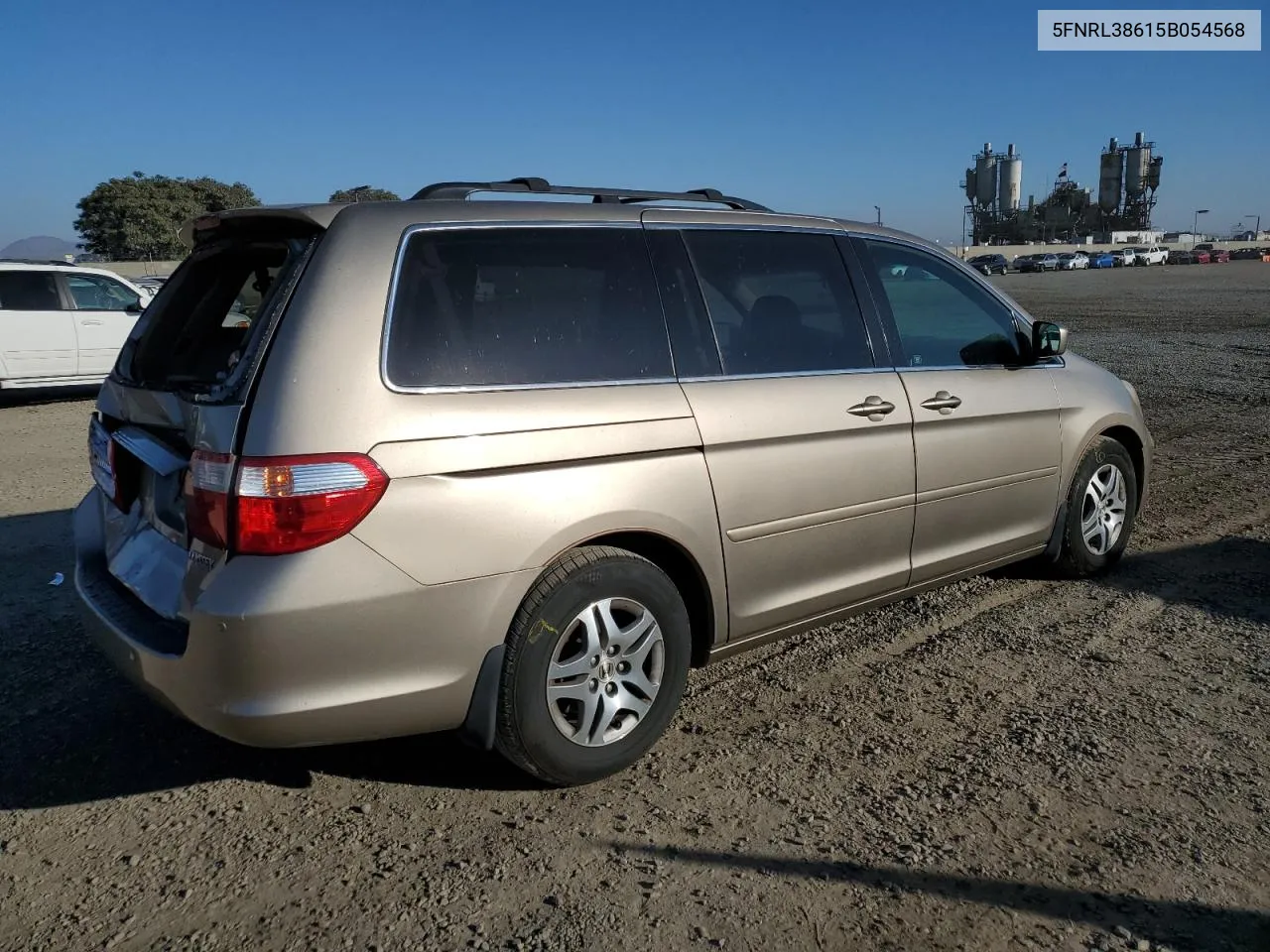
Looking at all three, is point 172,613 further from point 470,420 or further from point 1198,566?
point 1198,566

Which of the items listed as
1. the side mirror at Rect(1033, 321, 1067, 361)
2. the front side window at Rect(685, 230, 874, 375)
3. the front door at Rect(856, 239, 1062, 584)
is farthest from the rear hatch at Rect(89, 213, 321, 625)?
the side mirror at Rect(1033, 321, 1067, 361)

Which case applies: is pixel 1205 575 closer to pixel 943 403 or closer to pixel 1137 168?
pixel 943 403

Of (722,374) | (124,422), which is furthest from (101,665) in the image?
(722,374)

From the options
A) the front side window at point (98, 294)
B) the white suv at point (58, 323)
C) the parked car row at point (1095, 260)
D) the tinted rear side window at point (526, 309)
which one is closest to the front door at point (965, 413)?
the tinted rear side window at point (526, 309)

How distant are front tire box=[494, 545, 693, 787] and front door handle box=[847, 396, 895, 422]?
3.50 feet

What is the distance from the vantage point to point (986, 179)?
147m

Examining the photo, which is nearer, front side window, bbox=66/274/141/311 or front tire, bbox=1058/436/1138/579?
front tire, bbox=1058/436/1138/579

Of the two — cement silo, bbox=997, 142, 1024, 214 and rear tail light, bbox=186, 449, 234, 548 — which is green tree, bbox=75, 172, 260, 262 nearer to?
rear tail light, bbox=186, 449, 234, 548

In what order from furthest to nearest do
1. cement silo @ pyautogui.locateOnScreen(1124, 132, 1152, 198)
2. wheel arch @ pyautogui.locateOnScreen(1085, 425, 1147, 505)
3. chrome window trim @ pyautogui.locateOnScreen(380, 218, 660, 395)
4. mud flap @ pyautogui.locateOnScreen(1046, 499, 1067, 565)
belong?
cement silo @ pyautogui.locateOnScreen(1124, 132, 1152, 198) → wheel arch @ pyautogui.locateOnScreen(1085, 425, 1147, 505) → mud flap @ pyautogui.locateOnScreen(1046, 499, 1067, 565) → chrome window trim @ pyautogui.locateOnScreen(380, 218, 660, 395)

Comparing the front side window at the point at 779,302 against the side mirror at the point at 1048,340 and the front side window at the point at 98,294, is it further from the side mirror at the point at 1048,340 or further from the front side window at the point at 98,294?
the front side window at the point at 98,294

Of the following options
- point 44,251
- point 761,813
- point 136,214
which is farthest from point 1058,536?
point 44,251

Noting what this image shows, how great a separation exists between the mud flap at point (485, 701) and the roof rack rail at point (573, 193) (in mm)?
1450

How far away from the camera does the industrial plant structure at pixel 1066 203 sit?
139125 mm

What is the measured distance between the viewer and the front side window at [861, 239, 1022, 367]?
4.21 m
